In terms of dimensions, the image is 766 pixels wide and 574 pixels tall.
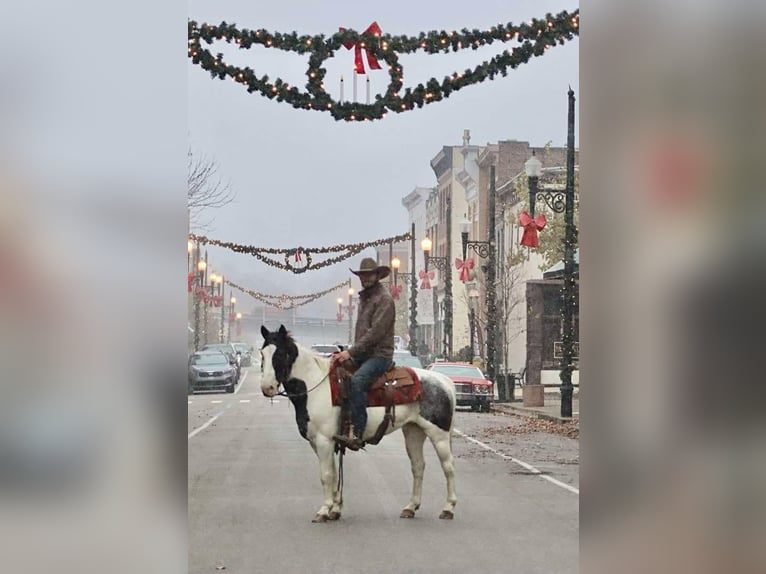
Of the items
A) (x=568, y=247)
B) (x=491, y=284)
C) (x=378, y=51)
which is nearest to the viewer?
(x=378, y=51)

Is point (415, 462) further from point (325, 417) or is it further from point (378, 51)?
point (378, 51)

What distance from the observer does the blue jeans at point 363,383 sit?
26.8 ft

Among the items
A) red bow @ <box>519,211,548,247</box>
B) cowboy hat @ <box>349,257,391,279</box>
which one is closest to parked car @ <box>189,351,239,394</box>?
red bow @ <box>519,211,548,247</box>

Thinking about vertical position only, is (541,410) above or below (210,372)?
below

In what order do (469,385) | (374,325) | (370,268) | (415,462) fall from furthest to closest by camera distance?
(469,385), (415,462), (370,268), (374,325)

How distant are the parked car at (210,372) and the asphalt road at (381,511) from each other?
16.3 metres

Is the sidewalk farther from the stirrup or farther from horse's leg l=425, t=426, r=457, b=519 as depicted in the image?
the stirrup

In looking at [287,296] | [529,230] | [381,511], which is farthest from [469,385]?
[287,296]

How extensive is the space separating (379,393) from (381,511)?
1.22 m

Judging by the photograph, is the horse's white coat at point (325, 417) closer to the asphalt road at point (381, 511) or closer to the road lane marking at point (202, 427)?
the asphalt road at point (381, 511)

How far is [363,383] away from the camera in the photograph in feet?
26.9
